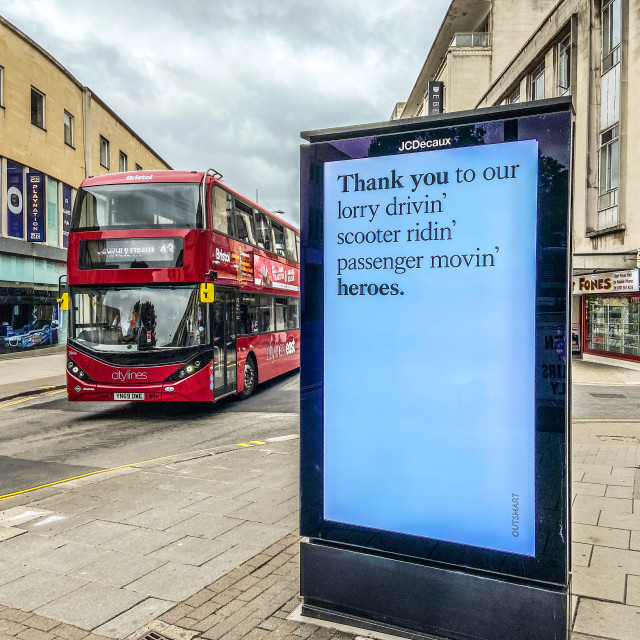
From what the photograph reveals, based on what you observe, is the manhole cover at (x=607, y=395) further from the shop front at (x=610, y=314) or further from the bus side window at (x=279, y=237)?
the bus side window at (x=279, y=237)

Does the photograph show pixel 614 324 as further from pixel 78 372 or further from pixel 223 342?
pixel 78 372

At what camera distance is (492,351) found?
284 centimetres

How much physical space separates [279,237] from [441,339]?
13.0 metres

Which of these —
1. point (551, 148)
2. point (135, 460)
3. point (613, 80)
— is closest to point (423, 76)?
point (613, 80)

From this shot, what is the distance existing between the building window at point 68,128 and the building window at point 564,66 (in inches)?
874

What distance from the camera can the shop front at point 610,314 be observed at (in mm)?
20531

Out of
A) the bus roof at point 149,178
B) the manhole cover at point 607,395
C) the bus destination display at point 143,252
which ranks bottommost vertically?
the manhole cover at point 607,395

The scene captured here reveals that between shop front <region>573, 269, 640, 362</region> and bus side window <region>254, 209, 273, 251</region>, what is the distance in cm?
1215

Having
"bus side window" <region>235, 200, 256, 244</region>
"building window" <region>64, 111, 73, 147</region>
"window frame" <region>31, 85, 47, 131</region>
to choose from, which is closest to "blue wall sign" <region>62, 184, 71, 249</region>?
"building window" <region>64, 111, 73, 147</region>

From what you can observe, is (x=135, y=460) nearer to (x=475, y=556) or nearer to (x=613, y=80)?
(x=475, y=556)

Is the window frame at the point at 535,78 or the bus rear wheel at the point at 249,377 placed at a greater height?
the window frame at the point at 535,78

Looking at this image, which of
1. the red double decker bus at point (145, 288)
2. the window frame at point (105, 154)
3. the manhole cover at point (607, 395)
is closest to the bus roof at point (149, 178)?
the red double decker bus at point (145, 288)

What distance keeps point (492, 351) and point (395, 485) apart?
87cm

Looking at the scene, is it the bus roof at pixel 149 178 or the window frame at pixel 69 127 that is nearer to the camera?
the bus roof at pixel 149 178
